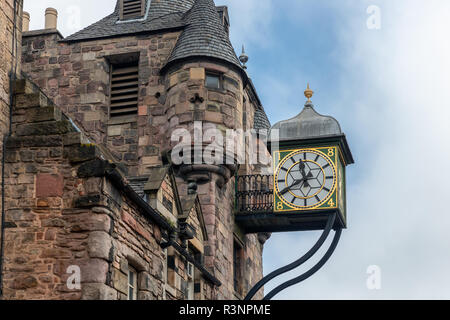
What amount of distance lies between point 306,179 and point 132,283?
8771 millimetres

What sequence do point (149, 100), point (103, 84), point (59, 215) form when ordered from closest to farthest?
point (59, 215), point (149, 100), point (103, 84)

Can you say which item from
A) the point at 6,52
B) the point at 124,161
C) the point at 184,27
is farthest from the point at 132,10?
the point at 6,52

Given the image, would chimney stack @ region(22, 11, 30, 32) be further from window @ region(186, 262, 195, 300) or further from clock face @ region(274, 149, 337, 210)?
window @ region(186, 262, 195, 300)

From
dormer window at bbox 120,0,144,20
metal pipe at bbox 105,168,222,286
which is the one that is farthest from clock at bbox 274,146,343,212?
dormer window at bbox 120,0,144,20

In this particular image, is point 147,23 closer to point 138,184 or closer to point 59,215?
point 138,184

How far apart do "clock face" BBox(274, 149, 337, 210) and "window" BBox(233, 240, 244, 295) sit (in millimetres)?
2492

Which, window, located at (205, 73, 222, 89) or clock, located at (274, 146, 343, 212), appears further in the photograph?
window, located at (205, 73, 222, 89)

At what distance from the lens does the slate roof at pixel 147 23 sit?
24.7 metres

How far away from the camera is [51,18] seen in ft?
85.4

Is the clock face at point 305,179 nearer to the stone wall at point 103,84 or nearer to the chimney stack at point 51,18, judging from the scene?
the stone wall at point 103,84

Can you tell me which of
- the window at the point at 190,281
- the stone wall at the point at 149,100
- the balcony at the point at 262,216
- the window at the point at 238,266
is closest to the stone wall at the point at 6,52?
the window at the point at 190,281

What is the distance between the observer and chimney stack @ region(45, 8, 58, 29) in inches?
1018

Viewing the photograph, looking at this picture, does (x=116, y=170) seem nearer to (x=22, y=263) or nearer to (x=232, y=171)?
(x=22, y=263)
